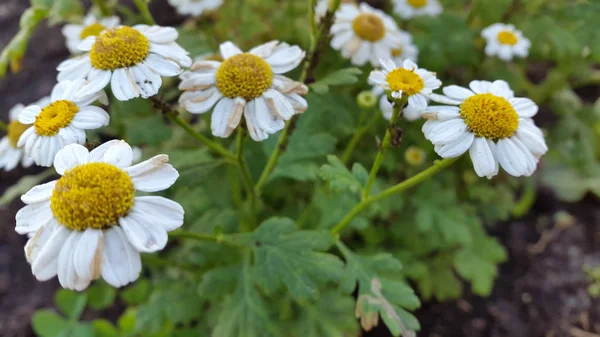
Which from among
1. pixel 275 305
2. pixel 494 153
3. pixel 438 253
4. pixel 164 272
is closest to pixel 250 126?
pixel 494 153

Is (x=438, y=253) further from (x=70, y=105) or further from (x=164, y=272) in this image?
(x=70, y=105)

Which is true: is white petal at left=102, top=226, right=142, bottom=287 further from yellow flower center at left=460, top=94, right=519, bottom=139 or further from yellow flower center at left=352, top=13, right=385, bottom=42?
yellow flower center at left=352, top=13, right=385, bottom=42

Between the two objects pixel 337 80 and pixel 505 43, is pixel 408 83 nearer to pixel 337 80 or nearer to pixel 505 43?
pixel 337 80

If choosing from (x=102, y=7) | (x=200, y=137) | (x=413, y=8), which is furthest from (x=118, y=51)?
(x=413, y=8)

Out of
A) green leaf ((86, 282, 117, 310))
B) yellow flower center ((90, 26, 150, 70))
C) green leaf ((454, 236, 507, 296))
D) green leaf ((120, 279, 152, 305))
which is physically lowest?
green leaf ((86, 282, 117, 310))

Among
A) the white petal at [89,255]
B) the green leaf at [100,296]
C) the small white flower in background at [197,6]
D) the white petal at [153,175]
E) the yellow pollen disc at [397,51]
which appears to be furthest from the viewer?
the green leaf at [100,296]

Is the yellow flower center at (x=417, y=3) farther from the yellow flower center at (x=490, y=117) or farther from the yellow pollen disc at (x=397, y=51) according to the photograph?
the yellow flower center at (x=490, y=117)

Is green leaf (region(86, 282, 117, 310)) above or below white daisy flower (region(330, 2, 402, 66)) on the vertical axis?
below

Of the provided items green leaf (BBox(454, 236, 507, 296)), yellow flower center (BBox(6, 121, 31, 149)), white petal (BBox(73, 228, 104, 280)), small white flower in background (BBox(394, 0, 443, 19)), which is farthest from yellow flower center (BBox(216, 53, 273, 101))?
green leaf (BBox(454, 236, 507, 296))

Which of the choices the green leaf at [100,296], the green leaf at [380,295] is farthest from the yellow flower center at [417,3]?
the green leaf at [100,296]
